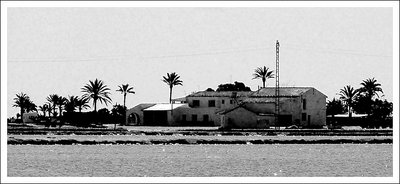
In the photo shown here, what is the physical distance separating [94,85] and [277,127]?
37.2 m

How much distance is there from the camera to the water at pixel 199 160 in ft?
116

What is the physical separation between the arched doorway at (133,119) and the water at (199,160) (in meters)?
69.4

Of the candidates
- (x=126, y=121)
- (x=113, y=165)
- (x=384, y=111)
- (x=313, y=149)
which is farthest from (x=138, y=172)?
(x=126, y=121)

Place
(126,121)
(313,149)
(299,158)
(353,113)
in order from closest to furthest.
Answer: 1. (299,158)
2. (313,149)
3. (126,121)
4. (353,113)

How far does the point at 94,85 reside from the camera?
12619 cm

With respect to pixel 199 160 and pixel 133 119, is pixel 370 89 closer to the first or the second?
pixel 133 119

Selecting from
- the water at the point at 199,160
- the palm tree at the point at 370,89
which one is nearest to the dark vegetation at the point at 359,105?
the palm tree at the point at 370,89

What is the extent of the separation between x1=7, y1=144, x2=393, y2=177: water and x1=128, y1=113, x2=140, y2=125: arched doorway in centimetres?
6941

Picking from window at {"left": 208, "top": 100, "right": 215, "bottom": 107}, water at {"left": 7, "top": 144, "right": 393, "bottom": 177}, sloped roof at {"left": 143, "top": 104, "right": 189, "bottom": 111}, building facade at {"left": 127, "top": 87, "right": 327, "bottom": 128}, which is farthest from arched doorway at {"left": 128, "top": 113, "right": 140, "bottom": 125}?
water at {"left": 7, "top": 144, "right": 393, "bottom": 177}

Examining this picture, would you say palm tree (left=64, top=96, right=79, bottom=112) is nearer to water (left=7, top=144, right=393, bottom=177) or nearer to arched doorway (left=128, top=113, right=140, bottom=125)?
arched doorway (left=128, top=113, right=140, bottom=125)

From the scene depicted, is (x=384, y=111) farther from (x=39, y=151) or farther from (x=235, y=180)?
(x=235, y=180)

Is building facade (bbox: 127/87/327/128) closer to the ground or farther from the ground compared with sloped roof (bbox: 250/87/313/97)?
closer to the ground

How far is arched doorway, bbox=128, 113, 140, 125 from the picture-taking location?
124m

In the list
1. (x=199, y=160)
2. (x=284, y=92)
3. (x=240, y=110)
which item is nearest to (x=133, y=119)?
(x=284, y=92)
